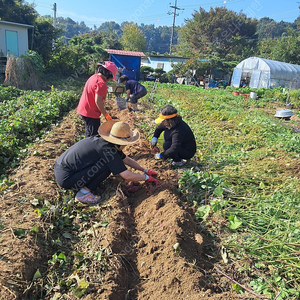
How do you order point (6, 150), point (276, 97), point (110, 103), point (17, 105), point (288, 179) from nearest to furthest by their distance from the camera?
point (288, 179) < point (6, 150) < point (17, 105) < point (110, 103) < point (276, 97)

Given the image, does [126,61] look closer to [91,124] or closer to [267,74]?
[267,74]

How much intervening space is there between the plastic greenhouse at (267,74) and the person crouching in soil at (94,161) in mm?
19665

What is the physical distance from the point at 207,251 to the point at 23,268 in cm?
172

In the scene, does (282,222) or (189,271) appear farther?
(282,222)

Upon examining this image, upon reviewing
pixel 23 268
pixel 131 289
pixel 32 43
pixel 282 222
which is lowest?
pixel 131 289

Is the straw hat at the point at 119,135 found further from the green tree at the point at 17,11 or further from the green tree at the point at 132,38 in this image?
the green tree at the point at 132,38

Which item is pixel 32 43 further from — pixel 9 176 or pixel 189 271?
pixel 189 271

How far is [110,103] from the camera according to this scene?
33.0 ft

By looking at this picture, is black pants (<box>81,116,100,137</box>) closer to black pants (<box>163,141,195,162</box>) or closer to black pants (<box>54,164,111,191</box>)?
black pants (<box>163,141,195,162</box>)

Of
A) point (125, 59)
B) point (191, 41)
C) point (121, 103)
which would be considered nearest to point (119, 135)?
point (121, 103)

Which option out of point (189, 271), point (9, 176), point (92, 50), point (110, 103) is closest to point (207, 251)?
point (189, 271)

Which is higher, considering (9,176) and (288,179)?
(288,179)

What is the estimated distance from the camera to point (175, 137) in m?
4.27

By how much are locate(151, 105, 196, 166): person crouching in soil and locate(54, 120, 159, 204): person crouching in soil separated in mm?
998
